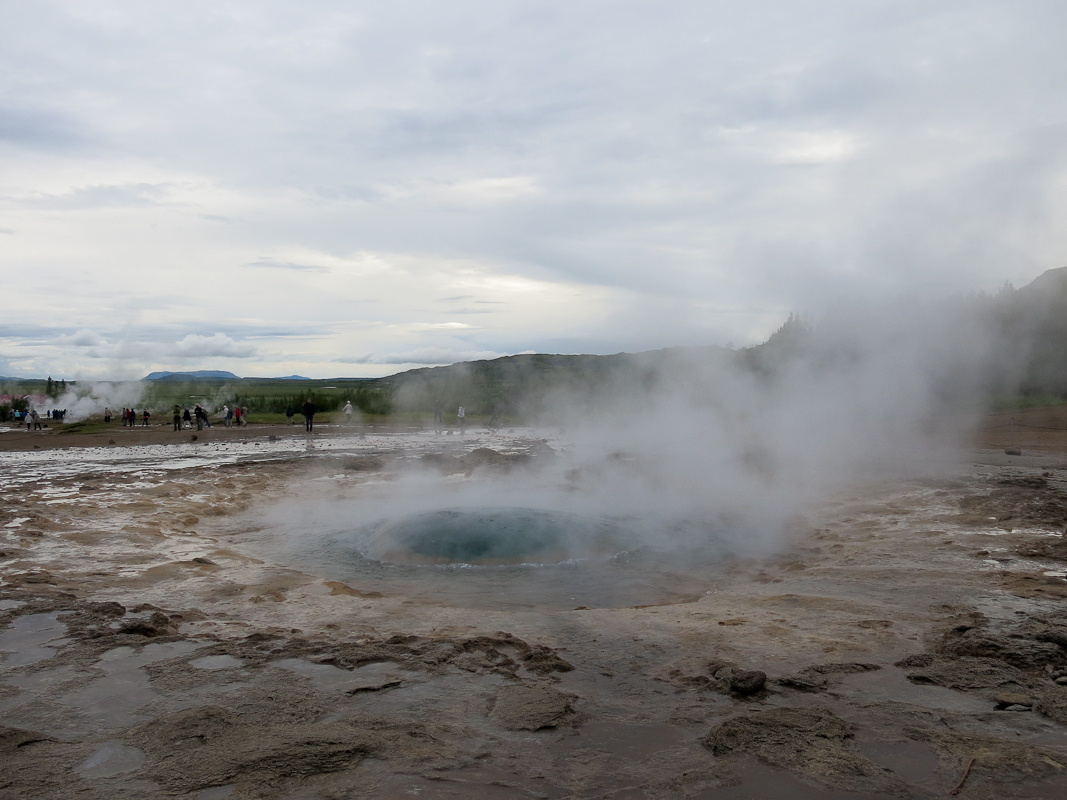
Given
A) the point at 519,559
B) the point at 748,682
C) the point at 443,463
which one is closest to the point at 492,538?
the point at 519,559

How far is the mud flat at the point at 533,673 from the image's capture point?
2959 millimetres

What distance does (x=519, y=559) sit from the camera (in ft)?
24.1

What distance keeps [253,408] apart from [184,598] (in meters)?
43.3

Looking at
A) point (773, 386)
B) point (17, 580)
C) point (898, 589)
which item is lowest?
point (898, 589)

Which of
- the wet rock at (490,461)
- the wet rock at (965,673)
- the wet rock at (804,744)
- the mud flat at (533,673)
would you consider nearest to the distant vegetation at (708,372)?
the wet rock at (490,461)

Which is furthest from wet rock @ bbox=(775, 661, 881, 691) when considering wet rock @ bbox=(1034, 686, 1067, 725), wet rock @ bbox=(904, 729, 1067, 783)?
wet rock @ bbox=(1034, 686, 1067, 725)

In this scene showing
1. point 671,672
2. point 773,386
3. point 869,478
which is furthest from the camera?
point 773,386

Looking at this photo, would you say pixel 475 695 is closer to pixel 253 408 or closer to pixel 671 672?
pixel 671 672

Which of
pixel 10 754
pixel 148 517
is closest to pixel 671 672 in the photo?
pixel 10 754

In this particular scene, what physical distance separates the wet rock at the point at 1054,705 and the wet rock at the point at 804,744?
1035mm

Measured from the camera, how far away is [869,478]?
13047 mm

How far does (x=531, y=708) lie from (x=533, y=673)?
534 millimetres

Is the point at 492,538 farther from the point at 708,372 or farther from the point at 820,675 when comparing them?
the point at 708,372

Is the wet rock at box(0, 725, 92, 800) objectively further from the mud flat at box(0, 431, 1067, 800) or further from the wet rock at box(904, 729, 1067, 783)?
the wet rock at box(904, 729, 1067, 783)
